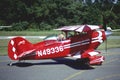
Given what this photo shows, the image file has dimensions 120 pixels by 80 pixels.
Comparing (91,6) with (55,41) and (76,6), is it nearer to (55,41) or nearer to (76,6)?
(76,6)

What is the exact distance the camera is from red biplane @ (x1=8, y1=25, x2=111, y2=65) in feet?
56.5

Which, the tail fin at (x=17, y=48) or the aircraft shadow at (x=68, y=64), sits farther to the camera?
the aircraft shadow at (x=68, y=64)

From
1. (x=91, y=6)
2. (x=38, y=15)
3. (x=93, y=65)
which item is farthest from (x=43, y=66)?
(x=91, y=6)

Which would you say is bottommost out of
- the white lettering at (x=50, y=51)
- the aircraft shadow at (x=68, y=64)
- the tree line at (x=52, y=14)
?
the tree line at (x=52, y=14)

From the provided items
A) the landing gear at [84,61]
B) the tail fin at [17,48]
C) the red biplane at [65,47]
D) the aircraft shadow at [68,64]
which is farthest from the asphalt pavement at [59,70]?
the tail fin at [17,48]

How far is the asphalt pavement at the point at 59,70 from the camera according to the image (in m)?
15.0

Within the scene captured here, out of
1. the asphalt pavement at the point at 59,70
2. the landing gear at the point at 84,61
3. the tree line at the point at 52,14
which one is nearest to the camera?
the asphalt pavement at the point at 59,70

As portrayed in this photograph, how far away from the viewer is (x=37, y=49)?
1731 centimetres

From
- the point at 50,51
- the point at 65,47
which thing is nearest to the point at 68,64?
the point at 65,47

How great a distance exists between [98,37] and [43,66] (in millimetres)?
4343

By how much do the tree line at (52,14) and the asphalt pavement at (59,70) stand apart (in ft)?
115

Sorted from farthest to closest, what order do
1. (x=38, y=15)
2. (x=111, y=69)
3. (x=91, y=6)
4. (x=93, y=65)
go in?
(x=91, y=6) → (x=38, y=15) → (x=93, y=65) → (x=111, y=69)

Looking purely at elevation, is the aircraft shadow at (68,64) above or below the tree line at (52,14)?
above

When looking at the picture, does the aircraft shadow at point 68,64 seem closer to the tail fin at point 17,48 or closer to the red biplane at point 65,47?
the red biplane at point 65,47
